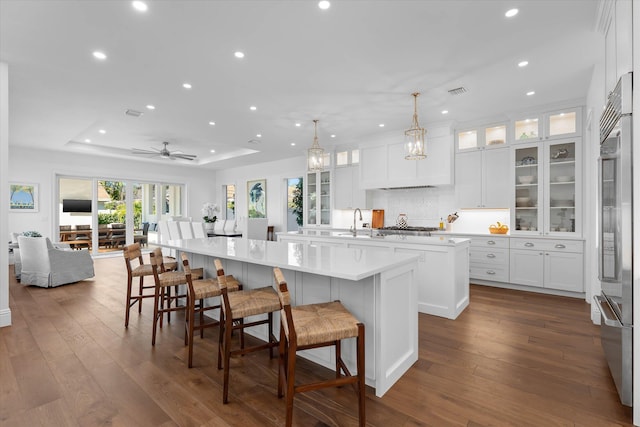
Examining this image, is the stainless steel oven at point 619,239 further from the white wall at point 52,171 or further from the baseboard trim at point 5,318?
the white wall at point 52,171

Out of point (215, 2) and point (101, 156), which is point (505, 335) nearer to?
point (215, 2)

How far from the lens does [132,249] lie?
3031 millimetres

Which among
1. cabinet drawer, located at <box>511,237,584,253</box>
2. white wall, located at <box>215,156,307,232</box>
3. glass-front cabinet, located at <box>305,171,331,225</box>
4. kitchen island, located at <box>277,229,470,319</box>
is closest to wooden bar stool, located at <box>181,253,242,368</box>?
kitchen island, located at <box>277,229,470,319</box>

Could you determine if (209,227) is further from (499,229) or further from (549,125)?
(549,125)

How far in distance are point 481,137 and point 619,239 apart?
372 centimetres

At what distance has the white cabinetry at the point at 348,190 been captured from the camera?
21.8ft

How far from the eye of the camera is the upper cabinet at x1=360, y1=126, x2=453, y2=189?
5316 millimetres

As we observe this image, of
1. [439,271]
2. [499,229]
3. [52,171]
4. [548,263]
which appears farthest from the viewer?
[52,171]

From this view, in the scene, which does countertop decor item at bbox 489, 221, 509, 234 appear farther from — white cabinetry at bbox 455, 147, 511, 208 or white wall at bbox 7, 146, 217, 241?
white wall at bbox 7, 146, 217, 241

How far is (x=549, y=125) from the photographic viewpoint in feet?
14.8

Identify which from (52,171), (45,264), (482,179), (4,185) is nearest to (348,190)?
(482,179)

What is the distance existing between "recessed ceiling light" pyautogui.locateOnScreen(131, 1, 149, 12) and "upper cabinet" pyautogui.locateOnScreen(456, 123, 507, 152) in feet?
15.9

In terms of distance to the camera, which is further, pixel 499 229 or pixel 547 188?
pixel 499 229

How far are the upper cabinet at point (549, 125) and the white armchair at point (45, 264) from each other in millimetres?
7493
